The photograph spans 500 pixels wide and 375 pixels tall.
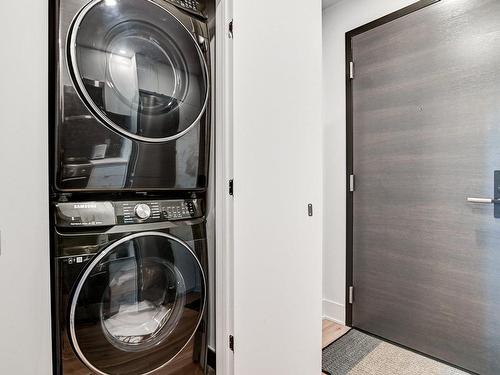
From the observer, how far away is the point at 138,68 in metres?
0.99

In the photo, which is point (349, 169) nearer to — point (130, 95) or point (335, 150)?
point (335, 150)

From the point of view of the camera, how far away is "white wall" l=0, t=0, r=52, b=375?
2.41 ft

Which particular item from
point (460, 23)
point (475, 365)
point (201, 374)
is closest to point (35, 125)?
point (201, 374)

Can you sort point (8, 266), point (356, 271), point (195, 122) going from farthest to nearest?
point (356, 271) < point (195, 122) < point (8, 266)

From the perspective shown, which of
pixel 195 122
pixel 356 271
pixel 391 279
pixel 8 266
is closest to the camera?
pixel 8 266

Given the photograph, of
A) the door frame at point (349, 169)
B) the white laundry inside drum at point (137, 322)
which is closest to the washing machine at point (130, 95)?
the white laundry inside drum at point (137, 322)

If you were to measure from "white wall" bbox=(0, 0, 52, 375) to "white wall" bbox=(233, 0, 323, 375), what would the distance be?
626 mm

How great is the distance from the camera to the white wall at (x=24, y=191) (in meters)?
0.74

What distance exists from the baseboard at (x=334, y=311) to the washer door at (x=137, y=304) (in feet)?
4.91

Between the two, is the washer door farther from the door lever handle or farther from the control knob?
the door lever handle

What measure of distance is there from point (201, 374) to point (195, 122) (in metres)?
1.02

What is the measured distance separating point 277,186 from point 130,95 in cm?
70

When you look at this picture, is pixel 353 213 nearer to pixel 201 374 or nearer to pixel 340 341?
pixel 340 341

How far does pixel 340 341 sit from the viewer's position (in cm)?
202
